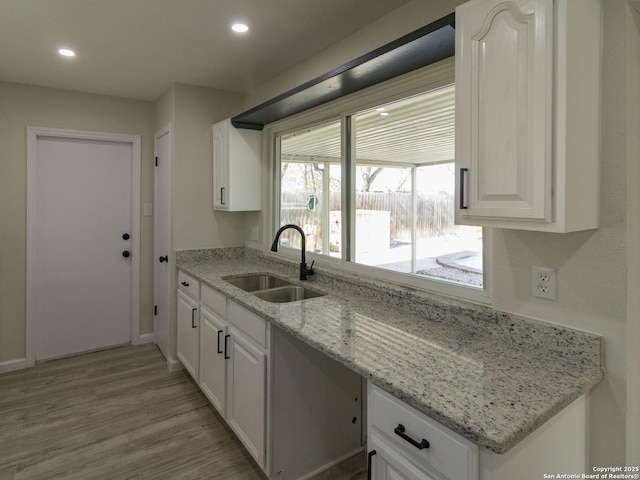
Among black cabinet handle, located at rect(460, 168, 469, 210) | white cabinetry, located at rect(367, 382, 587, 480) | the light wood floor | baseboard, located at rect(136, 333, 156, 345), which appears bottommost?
the light wood floor

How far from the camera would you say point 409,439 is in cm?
108

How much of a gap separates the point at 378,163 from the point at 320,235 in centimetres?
67

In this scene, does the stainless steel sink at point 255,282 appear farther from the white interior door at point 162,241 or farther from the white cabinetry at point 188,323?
the white interior door at point 162,241

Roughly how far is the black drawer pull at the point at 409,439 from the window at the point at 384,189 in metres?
0.81

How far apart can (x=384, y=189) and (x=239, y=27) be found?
1360 mm

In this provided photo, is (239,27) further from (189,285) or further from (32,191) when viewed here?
(32,191)

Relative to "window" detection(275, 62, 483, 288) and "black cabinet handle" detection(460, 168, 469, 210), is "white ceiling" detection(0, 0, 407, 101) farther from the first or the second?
"black cabinet handle" detection(460, 168, 469, 210)

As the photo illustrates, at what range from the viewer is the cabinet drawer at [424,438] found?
0.96 meters

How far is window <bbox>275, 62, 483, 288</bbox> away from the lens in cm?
202

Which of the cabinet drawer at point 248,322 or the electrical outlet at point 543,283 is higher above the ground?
the electrical outlet at point 543,283

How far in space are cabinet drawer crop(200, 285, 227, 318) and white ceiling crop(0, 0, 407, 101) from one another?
5.07 feet

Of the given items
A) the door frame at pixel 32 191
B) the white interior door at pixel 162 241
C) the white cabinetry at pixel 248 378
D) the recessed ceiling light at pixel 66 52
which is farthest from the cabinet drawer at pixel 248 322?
the door frame at pixel 32 191

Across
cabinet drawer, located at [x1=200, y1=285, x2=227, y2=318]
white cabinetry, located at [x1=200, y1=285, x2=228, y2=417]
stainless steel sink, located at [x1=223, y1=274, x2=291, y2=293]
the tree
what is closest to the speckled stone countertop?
cabinet drawer, located at [x1=200, y1=285, x2=227, y2=318]

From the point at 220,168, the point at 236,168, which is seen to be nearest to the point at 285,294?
the point at 236,168
